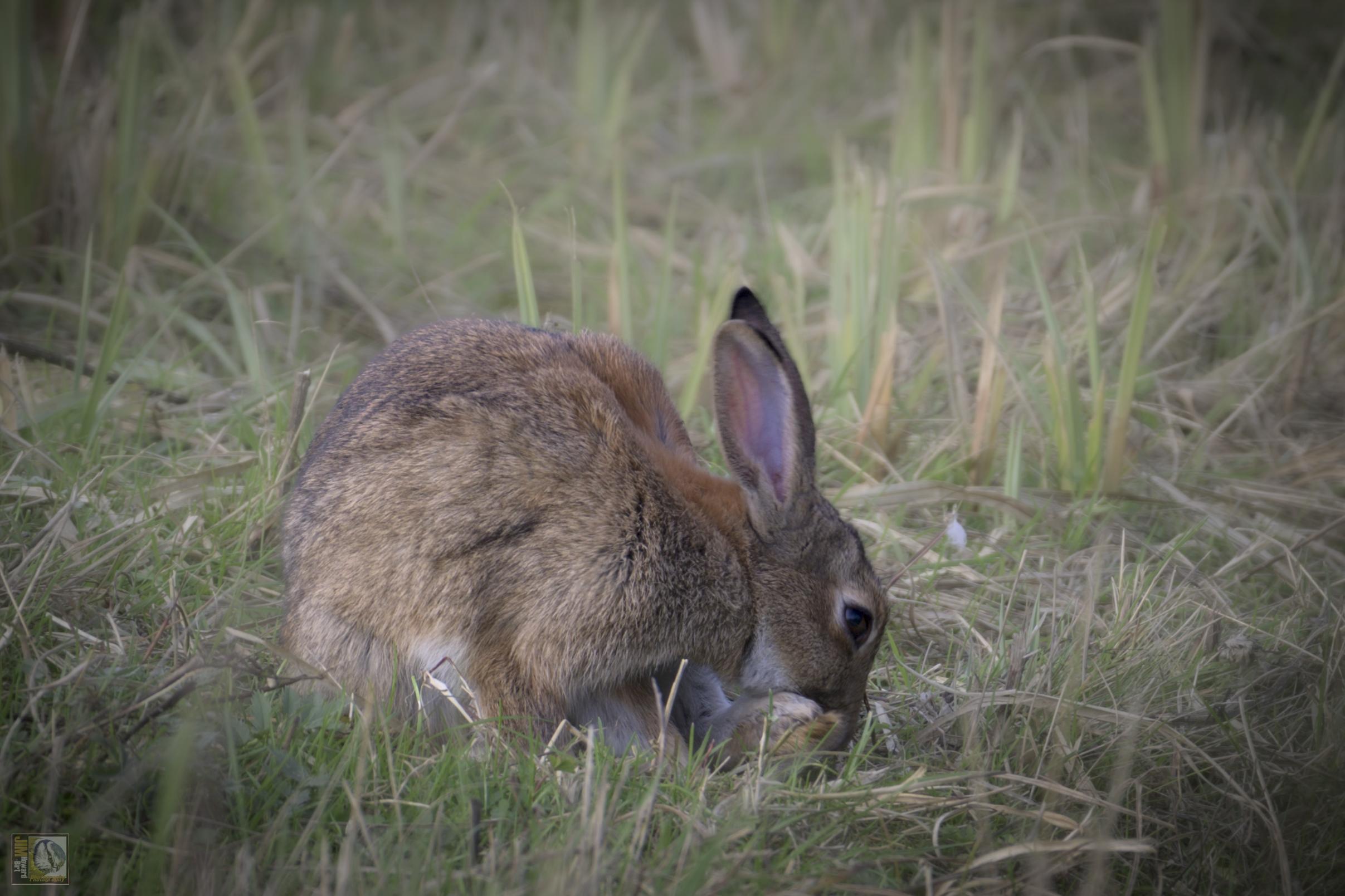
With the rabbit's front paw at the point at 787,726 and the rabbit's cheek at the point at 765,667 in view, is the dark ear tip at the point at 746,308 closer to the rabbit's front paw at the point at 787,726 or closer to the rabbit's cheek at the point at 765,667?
the rabbit's cheek at the point at 765,667

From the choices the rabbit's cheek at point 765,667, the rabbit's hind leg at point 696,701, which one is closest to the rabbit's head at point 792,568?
the rabbit's cheek at point 765,667

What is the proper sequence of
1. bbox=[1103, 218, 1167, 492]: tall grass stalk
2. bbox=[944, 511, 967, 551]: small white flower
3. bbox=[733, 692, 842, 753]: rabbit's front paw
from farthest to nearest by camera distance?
bbox=[1103, 218, 1167, 492]: tall grass stalk → bbox=[944, 511, 967, 551]: small white flower → bbox=[733, 692, 842, 753]: rabbit's front paw

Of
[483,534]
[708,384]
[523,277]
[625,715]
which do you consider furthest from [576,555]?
[708,384]

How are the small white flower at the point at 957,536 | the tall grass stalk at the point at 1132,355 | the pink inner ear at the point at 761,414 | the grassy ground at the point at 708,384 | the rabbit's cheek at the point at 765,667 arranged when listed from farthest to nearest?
the tall grass stalk at the point at 1132,355, the small white flower at the point at 957,536, the rabbit's cheek at the point at 765,667, the pink inner ear at the point at 761,414, the grassy ground at the point at 708,384

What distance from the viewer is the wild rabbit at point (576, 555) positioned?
125 inches

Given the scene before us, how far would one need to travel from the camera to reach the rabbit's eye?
3509 millimetres

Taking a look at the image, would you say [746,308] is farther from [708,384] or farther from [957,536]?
[708,384]

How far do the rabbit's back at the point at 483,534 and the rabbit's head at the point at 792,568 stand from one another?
17 centimetres

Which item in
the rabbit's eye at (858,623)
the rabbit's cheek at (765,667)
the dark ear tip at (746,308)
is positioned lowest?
the rabbit's cheek at (765,667)

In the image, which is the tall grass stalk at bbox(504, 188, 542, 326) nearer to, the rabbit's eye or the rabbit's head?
the rabbit's head

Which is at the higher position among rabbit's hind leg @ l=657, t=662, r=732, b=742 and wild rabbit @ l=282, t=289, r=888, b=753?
wild rabbit @ l=282, t=289, r=888, b=753

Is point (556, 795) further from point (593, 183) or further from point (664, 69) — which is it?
point (664, 69)

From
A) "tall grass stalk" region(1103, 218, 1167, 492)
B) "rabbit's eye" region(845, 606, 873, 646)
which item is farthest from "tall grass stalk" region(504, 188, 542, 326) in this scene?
"tall grass stalk" region(1103, 218, 1167, 492)

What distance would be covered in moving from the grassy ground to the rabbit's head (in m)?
0.24
